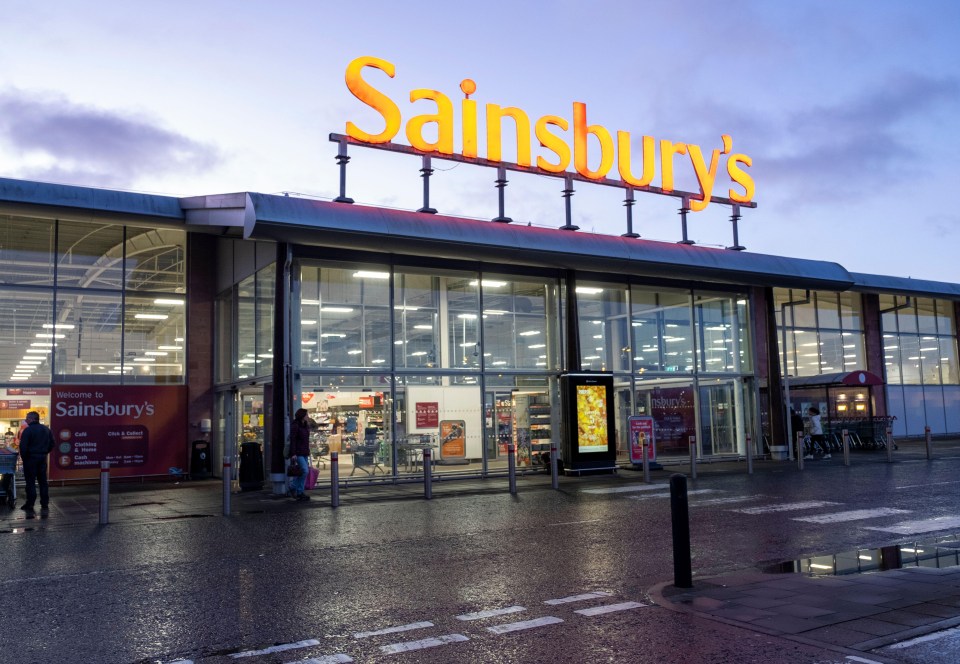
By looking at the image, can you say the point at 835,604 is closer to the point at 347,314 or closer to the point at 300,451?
the point at 300,451

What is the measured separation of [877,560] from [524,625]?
4608 millimetres

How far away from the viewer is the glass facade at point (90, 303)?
67.4 feet

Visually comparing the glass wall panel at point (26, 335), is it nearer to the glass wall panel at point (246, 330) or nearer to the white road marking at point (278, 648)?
the glass wall panel at point (246, 330)

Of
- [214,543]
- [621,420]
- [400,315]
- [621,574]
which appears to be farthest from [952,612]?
[621,420]

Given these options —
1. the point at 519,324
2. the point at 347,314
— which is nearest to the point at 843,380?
the point at 519,324

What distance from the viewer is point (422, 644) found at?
6.22 m

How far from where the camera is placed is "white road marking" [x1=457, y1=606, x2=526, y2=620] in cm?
702

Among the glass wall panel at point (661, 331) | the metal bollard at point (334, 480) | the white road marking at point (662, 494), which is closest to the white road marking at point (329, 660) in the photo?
the metal bollard at point (334, 480)

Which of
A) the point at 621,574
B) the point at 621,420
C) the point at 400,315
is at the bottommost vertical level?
the point at 621,574

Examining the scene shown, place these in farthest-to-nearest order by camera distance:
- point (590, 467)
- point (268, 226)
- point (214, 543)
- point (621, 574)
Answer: point (590, 467) → point (268, 226) → point (214, 543) → point (621, 574)

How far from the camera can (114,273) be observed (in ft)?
71.6

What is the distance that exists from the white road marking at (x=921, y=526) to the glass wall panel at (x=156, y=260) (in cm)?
1799

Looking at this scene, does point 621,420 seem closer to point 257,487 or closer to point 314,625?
point 257,487

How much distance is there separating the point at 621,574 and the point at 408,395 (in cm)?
1213
